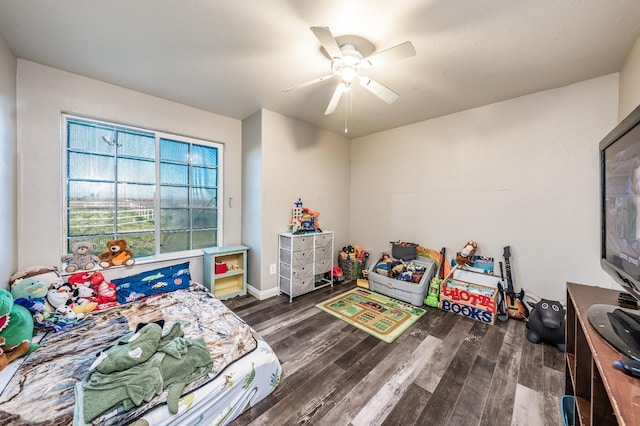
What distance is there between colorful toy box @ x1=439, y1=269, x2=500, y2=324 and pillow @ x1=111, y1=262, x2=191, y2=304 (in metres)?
3.11

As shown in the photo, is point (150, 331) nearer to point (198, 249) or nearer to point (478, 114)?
point (198, 249)

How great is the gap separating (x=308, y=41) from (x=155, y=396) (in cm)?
248

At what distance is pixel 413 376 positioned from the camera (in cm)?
175

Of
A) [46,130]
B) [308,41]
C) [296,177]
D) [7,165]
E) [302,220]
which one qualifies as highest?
[308,41]

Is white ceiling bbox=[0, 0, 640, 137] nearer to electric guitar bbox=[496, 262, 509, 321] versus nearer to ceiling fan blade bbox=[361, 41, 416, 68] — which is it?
ceiling fan blade bbox=[361, 41, 416, 68]

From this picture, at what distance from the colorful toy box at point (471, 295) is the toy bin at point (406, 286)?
8.7 inches

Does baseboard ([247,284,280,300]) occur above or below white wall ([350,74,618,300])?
below

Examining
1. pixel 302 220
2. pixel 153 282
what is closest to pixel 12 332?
pixel 153 282

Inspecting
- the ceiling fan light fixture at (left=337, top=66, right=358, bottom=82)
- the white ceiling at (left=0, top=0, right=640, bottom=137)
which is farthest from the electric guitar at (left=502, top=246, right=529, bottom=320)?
the ceiling fan light fixture at (left=337, top=66, right=358, bottom=82)

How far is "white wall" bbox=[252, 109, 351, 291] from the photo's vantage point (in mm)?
3125

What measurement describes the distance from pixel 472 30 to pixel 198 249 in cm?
361

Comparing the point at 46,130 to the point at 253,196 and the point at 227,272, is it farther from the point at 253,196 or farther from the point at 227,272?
the point at 227,272

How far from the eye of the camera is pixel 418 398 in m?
1.56

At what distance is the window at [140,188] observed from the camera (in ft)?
7.91
